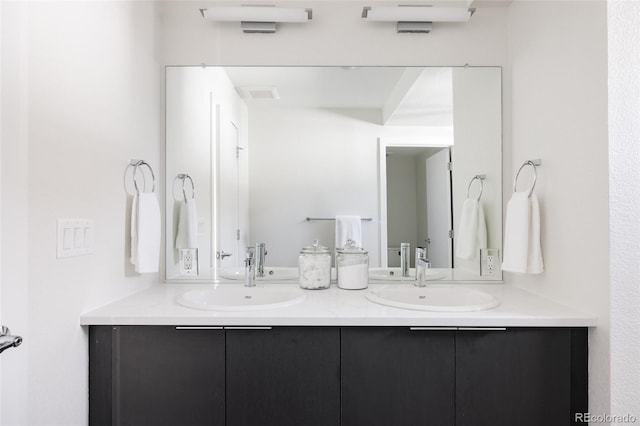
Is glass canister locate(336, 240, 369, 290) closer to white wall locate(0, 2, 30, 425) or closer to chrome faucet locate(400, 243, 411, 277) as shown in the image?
chrome faucet locate(400, 243, 411, 277)

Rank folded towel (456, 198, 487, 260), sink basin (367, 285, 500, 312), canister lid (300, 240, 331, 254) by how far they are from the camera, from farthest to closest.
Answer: folded towel (456, 198, 487, 260)
canister lid (300, 240, 331, 254)
sink basin (367, 285, 500, 312)

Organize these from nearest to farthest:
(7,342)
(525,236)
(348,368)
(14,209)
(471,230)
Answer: (7,342)
(14,209)
(348,368)
(525,236)
(471,230)

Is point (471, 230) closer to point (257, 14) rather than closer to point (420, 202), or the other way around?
point (420, 202)

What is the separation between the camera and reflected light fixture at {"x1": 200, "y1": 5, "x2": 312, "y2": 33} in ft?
5.64

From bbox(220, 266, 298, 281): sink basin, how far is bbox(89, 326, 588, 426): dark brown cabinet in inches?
23.6

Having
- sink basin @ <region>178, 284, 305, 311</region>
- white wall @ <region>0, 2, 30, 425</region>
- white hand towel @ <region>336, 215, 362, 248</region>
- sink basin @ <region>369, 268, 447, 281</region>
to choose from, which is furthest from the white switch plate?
sink basin @ <region>369, 268, 447, 281</region>

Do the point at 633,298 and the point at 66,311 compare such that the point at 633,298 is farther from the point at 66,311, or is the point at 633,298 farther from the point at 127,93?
the point at 127,93

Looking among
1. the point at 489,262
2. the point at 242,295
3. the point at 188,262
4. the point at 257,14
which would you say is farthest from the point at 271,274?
the point at 257,14

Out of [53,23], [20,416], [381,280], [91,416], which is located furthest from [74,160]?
[381,280]

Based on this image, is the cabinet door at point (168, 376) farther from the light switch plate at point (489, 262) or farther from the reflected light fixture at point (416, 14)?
the reflected light fixture at point (416, 14)

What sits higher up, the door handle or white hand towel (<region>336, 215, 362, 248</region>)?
white hand towel (<region>336, 215, 362, 248</region>)

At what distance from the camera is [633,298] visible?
1.16 metres

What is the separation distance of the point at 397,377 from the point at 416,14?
5.09 feet

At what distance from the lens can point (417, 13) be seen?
172cm
